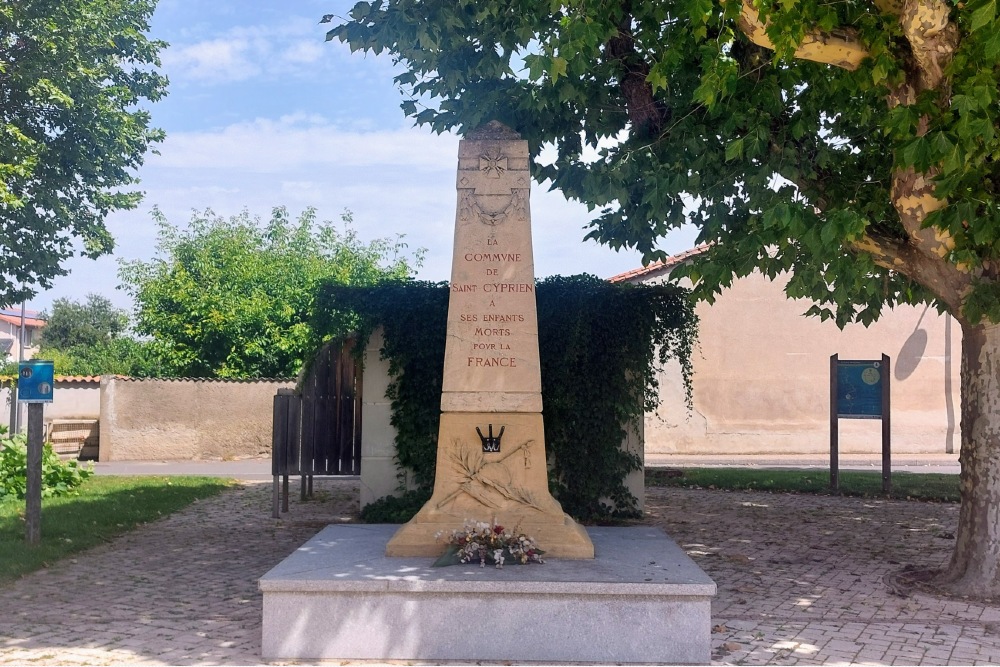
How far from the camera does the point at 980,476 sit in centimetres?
735

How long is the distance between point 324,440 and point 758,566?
6054mm

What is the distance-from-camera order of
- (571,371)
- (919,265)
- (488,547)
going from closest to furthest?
(488,547) → (919,265) → (571,371)

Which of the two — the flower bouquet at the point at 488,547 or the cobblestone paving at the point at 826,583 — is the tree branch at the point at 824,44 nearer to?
the flower bouquet at the point at 488,547

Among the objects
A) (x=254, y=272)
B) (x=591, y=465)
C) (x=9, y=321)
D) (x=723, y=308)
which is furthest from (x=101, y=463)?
(x=9, y=321)

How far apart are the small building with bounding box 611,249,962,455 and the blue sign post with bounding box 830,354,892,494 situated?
6610mm

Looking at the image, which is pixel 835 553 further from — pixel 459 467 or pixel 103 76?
pixel 103 76

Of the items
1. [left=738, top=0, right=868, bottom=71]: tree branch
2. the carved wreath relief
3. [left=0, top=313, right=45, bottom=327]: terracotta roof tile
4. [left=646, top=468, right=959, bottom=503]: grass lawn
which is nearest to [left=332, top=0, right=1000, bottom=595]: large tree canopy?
[left=738, top=0, right=868, bottom=71]: tree branch

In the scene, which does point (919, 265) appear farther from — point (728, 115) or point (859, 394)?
point (859, 394)

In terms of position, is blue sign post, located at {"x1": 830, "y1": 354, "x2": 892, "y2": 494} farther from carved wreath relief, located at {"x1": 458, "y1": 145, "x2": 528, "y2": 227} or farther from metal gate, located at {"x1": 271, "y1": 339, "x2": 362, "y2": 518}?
Result: carved wreath relief, located at {"x1": 458, "y1": 145, "x2": 528, "y2": 227}

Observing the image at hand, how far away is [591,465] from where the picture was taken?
1058cm

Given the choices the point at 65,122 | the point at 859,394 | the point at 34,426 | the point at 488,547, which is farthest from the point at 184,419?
the point at 488,547

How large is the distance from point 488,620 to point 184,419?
15840 mm

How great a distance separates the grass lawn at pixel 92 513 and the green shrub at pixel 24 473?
26 centimetres

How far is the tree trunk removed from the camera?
23.5 feet
